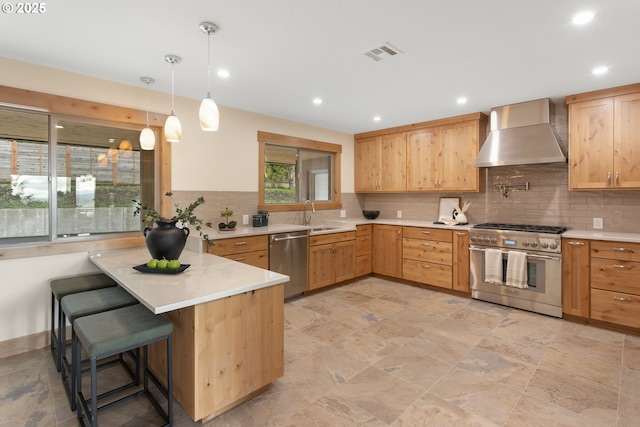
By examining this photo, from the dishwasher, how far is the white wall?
91 cm

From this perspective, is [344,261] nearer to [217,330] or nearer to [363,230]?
[363,230]

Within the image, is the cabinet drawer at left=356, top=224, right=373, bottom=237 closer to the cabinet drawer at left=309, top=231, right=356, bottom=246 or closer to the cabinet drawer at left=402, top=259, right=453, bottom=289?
the cabinet drawer at left=309, top=231, right=356, bottom=246

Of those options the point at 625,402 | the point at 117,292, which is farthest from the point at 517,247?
the point at 117,292

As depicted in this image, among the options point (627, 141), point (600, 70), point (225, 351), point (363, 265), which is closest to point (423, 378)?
point (225, 351)

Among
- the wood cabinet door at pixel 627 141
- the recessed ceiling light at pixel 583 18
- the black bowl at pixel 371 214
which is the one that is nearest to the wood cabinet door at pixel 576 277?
the wood cabinet door at pixel 627 141

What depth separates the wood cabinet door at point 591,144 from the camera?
11.4 ft

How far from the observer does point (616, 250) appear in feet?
10.6

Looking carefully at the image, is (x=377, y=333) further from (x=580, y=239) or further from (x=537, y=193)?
(x=537, y=193)

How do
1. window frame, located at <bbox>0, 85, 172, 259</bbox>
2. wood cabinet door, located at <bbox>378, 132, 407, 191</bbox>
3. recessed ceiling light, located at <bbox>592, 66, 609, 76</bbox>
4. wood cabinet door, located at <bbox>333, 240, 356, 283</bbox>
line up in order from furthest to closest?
1. wood cabinet door, located at <bbox>378, 132, 407, 191</bbox>
2. wood cabinet door, located at <bbox>333, 240, 356, 283</bbox>
3. recessed ceiling light, located at <bbox>592, 66, 609, 76</bbox>
4. window frame, located at <bbox>0, 85, 172, 259</bbox>

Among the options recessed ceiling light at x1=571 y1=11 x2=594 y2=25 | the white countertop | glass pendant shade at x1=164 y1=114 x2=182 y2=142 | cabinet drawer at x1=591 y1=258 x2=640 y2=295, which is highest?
recessed ceiling light at x1=571 y1=11 x2=594 y2=25

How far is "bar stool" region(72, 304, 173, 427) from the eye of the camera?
5.41 ft

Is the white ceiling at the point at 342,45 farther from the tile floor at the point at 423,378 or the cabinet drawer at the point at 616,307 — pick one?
the tile floor at the point at 423,378

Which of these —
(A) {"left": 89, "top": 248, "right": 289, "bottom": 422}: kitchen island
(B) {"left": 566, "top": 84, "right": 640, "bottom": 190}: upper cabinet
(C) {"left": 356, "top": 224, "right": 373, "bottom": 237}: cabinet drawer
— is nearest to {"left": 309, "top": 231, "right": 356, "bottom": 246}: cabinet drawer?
(C) {"left": 356, "top": 224, "right": 373, "bottom": 237}: cabinet drawer

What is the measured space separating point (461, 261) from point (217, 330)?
3470 mm
